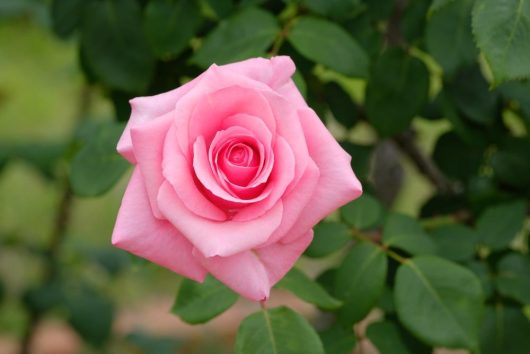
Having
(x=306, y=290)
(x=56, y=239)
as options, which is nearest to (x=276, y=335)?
(x=306, y=290)

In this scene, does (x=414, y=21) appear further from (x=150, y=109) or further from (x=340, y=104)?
(x=150, y=109)

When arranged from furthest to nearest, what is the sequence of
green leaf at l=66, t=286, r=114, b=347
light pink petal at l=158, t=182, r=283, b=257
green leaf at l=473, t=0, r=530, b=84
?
green leaf at l=66, t=286, r=114, b=347, green leaf at l=473, t=0, r=530, b=84, light pink petal at l=158, t=182, r=283, b=257

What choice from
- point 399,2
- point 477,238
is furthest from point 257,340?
point 399,2

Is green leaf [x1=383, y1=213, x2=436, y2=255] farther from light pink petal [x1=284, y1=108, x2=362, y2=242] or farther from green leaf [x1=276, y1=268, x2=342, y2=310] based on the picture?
light pink petal [x1=284, y1=108, x2=362, y2=242]

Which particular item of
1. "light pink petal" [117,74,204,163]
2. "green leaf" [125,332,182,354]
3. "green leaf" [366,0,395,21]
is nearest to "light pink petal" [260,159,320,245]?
"light pink petal" [117,74,204,163]

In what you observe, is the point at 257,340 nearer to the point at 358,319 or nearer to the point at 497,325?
the point at 358,319

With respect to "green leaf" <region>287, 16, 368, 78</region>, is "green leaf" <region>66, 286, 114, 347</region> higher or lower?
lower

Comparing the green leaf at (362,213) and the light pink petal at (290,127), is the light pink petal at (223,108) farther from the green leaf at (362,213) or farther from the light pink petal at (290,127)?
the green leaf at (362,213)
